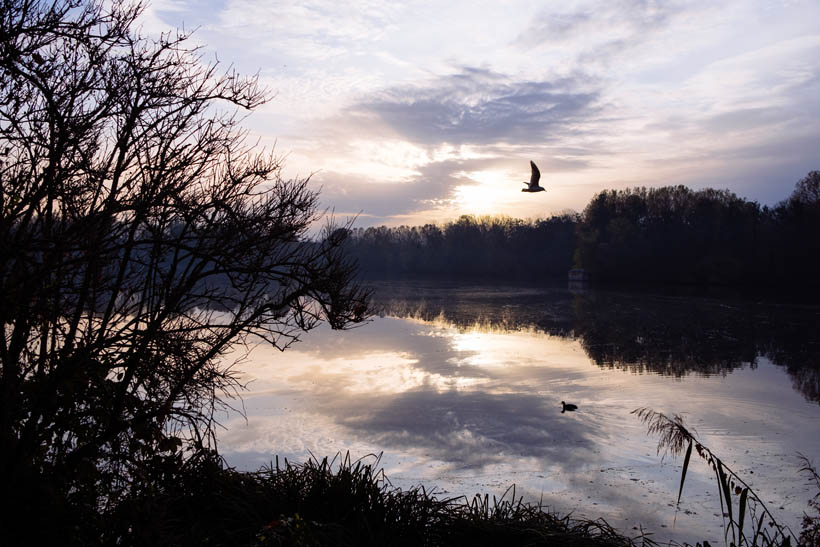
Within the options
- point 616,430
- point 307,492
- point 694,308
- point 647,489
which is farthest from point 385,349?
point 694,308

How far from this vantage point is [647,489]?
30.8ft

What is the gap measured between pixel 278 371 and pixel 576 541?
569 inches

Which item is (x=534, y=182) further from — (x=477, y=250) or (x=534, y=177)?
(x=477, y=250)

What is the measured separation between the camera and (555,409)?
1430 centimetres

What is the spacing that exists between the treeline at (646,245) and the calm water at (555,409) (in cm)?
2182

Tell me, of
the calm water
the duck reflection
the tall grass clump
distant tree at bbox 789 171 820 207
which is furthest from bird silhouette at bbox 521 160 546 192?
distant tree at bbox 789 171 820 207

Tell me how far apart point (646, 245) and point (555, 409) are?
56.5 metres

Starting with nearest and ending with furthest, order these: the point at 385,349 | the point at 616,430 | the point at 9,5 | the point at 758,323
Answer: the point at 9,5 → the point at 616,430 → the point at 385,349 → the point at 758,323

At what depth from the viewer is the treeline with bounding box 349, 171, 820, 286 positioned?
57.4 meters

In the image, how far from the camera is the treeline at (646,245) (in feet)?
188

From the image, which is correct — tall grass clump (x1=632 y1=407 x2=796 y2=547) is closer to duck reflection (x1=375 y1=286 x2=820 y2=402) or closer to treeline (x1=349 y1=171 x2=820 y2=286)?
duck reflection (x1=375 y1=286 x2=820 y2=402)

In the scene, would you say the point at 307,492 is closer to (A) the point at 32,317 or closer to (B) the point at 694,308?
(A) the point at 32,317

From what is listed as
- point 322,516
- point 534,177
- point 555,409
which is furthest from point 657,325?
point 322,516

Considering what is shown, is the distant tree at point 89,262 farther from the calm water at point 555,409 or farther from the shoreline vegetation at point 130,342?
the calm water at point 555,409
